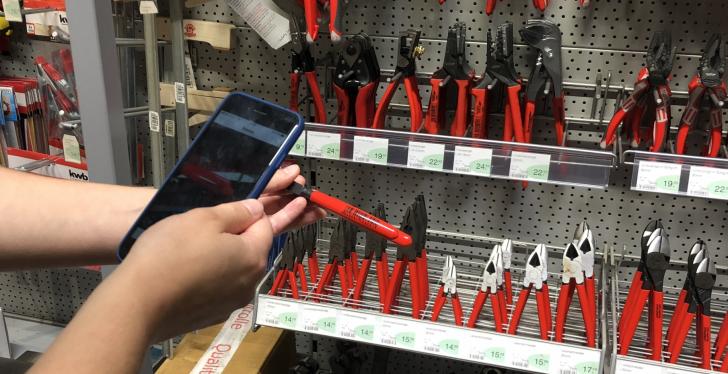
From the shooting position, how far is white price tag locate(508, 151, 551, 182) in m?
1.20

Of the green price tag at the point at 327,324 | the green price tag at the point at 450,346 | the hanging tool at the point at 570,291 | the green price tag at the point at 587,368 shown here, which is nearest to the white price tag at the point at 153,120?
the green price tag at the point at 327,324

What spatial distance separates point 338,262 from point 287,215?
601 millimetres

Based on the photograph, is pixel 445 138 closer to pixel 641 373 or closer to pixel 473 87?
pixel 473 87

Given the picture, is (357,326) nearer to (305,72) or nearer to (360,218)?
(360,218)

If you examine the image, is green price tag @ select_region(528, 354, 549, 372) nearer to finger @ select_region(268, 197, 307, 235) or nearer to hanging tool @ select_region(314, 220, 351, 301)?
hanging tool @ select_region(314, 220, 351, 301)

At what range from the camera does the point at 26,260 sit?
0.83 meters

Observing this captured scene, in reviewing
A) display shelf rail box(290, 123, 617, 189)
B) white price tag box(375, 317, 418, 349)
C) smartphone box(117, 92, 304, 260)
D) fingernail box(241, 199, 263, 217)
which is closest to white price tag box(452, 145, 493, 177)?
Result: display shelf rail box(290, 123, 617, 189)

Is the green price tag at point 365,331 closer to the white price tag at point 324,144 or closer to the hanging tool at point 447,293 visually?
the hanging tool at point 447,293

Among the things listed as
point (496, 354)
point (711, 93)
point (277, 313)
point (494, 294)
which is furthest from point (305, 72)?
point (711, 93)

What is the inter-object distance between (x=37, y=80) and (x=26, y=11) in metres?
0.24

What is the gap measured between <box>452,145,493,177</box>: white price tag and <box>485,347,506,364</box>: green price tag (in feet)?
1.23

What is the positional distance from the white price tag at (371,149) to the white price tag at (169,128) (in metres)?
0.58

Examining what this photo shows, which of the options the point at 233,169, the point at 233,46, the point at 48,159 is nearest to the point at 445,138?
the point at 233,169

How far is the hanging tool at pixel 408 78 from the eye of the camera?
1.36 meters
